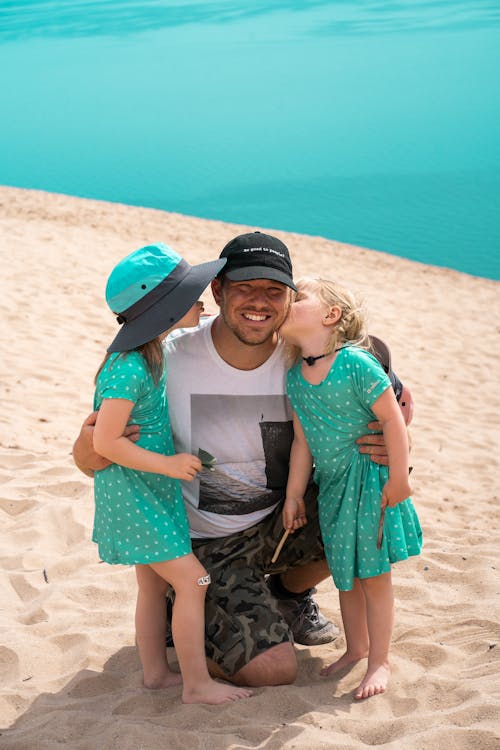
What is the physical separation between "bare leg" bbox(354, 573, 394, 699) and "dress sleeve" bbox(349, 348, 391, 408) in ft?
2.15

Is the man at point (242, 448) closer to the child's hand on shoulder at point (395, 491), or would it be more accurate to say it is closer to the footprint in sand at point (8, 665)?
the child's hand on shoulder at point (395, 491)

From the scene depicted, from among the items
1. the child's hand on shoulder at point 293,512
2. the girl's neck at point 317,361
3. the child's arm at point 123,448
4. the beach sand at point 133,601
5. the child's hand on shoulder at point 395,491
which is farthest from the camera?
the child's hand on shoulder at point 293,512

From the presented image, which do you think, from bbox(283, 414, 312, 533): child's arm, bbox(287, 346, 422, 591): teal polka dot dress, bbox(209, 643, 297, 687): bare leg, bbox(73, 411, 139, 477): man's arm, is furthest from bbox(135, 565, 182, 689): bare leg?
bbox(287, 346, 422, 591): teal polka dot dress

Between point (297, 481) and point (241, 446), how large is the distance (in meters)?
0.25

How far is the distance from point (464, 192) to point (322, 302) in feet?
108

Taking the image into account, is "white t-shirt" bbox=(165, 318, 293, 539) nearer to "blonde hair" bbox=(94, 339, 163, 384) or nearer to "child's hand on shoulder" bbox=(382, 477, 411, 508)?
"blonde hair" bbox=(94, 339, 163, 384)

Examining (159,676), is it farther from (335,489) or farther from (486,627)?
(486,627)

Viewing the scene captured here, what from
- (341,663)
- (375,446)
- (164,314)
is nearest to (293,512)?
(375,446)

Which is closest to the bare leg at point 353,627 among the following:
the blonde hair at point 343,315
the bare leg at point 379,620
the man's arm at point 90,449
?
the bare leg at point 379,620

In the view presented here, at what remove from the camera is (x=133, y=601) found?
3.93m

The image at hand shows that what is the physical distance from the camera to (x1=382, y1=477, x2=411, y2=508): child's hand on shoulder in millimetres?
3070

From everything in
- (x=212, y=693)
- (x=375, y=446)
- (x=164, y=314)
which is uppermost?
(x=164, y=314)

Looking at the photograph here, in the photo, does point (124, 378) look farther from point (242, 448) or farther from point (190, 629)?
point (190, 629)

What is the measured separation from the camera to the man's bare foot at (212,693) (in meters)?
3.04
